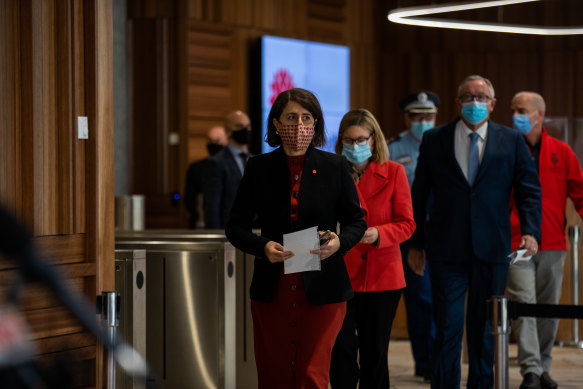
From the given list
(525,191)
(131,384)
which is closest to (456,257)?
(525,191)

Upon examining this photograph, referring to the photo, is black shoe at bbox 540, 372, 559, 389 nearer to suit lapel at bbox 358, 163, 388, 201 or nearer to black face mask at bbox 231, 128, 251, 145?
suit lapel at bbox 358, 163, 388, 201

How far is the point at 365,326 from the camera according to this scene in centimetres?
375

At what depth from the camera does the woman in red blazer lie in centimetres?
373

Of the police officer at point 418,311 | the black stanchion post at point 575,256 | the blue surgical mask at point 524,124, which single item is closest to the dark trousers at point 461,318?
the police officer at point 418,311

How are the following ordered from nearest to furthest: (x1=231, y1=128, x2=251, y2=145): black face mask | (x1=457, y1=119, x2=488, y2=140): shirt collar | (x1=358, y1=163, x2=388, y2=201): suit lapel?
(x1=358, y1=163, x2=388, y2=201): suit lapel, (x1=457, y1=119, x2=488, y2=140): shirt collar, (x1=231, y1=128, x2=251, y2=145): black face mask

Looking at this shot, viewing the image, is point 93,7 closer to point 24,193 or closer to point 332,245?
point 24,193

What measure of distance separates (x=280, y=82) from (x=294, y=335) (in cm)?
678

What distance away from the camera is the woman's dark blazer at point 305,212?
2941mm

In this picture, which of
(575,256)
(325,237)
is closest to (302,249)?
(325,237)

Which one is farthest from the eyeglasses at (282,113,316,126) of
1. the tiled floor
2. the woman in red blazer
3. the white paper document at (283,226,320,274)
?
the tiled floor

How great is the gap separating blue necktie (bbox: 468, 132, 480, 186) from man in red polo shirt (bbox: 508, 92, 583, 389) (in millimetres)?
961

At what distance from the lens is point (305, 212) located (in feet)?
9.69

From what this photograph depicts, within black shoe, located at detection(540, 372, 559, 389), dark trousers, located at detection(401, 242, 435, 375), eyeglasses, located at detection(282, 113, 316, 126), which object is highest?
eyeglasses, located at detection(282, 113, 316, 126)

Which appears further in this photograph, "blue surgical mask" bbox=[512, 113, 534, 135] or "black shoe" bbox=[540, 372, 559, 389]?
"blue surgical mask" bbox=[512, 113, 534, 135]
